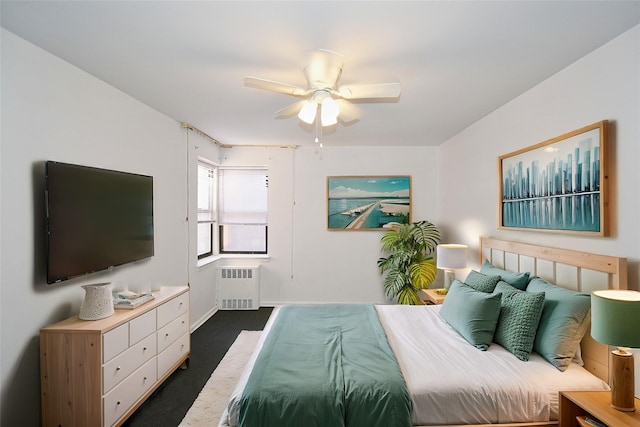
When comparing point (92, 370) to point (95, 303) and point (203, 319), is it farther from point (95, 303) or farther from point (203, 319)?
point (203, 319)

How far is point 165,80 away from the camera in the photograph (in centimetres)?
232

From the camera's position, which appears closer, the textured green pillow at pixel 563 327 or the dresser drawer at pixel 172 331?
the textured green pillow at pixel 563 327

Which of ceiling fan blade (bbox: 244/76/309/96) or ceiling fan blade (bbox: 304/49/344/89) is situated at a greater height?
ceiling fan blade (bbox: 304/49/344/89)

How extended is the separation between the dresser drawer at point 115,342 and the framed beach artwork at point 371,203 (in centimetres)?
306

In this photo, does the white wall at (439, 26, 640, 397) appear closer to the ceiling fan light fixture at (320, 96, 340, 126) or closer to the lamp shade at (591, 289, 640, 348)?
the lamp shade at (591, 289, 640, 348)

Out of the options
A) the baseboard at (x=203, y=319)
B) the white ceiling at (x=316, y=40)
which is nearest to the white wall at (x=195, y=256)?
the baseboard at (x=203, y=319)

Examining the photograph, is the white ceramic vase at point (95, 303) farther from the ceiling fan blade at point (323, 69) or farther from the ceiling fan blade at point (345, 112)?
the ceiling fan blade at point (345, 112)

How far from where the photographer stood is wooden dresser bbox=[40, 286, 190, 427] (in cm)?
182

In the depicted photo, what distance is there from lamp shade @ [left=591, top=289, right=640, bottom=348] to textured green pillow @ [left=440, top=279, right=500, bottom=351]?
645 mm

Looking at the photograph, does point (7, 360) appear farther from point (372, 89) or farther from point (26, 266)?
point (372, 89)

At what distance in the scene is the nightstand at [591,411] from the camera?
4.48ft

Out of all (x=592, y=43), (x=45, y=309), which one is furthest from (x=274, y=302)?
(x=592, y=43)

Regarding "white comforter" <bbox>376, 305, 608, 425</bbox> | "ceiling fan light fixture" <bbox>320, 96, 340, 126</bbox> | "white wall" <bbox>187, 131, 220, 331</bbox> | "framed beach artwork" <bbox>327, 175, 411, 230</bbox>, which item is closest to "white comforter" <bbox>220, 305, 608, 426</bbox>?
"white comforter" <bbox>376, 305, 608, 425</bbox>

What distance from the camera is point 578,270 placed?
200 centimetres
